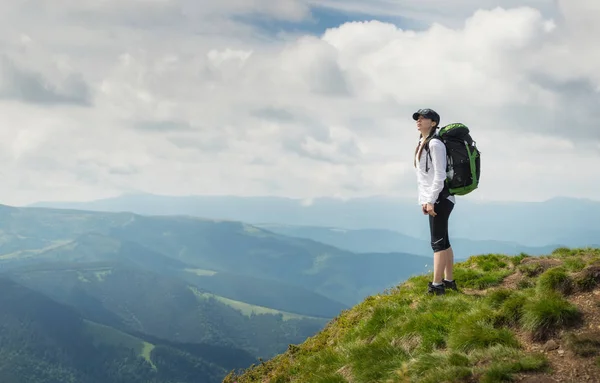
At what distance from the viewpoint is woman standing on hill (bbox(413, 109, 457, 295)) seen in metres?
10.8

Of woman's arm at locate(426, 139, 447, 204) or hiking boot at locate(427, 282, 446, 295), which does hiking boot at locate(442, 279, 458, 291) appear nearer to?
hiking boot at locate(427, 282, 446, 295)

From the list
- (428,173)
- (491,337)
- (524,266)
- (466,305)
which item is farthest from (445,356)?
(524,266)

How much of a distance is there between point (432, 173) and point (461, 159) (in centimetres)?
78

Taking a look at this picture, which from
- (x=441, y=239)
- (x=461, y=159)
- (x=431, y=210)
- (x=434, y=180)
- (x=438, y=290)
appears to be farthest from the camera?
(x=438, y=290)

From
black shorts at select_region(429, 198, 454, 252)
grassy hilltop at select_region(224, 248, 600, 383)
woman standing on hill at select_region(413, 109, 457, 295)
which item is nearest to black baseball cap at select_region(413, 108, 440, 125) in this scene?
woman standing on hill at select_region(413, 109, 457, 295)

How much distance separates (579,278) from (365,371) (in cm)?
492

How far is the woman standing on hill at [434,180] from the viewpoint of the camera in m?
10.8

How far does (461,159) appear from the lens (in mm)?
10773

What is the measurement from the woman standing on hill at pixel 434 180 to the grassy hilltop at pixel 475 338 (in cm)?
145

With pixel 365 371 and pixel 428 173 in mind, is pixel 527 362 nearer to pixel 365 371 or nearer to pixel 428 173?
pixel 365 371

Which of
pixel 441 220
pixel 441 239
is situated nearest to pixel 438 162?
pixel 441 220

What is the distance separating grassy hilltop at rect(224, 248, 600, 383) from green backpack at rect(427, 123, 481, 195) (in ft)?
8.23

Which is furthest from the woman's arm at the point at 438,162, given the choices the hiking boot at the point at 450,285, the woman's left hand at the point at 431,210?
the hiking boot at the point at 450,285

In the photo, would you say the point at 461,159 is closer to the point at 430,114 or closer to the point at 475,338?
the point at 430,114
